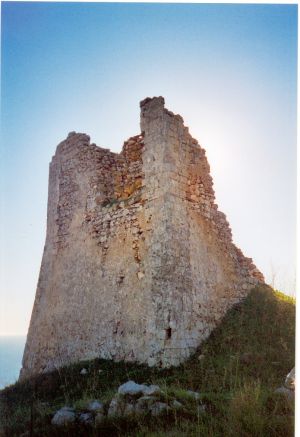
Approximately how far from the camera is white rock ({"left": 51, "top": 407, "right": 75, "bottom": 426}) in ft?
15.3

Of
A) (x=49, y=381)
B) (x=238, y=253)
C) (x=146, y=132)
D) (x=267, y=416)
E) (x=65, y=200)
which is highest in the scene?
(x=146, y=132)

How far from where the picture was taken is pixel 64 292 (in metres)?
9.35

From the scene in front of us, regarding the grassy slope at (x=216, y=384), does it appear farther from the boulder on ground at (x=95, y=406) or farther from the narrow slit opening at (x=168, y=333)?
the narrow slit opening at (x=168, y=333)

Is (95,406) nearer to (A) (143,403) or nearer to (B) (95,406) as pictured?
(B) (95,406)

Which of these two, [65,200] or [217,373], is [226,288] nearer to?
[217,373]

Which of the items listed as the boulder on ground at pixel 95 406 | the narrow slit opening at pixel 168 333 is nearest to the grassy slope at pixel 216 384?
the boulder on ground at pixel 95 406

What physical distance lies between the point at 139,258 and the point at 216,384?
2.65 meters

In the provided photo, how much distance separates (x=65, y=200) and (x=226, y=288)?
4.60 metres

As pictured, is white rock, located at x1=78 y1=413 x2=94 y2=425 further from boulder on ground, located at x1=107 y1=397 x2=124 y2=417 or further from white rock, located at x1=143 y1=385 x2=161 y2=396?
white rock, located at x1=143 y1=385 x2=161 y2=396

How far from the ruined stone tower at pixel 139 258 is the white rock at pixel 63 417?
1931mm

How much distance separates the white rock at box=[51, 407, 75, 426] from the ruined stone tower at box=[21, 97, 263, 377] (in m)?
1.93

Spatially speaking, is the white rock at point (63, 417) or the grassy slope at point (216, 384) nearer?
the grassy slope at point (216, 384)

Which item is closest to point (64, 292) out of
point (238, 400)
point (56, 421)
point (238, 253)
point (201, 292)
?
point (201, 292)

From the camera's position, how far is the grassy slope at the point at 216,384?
13.7ft
